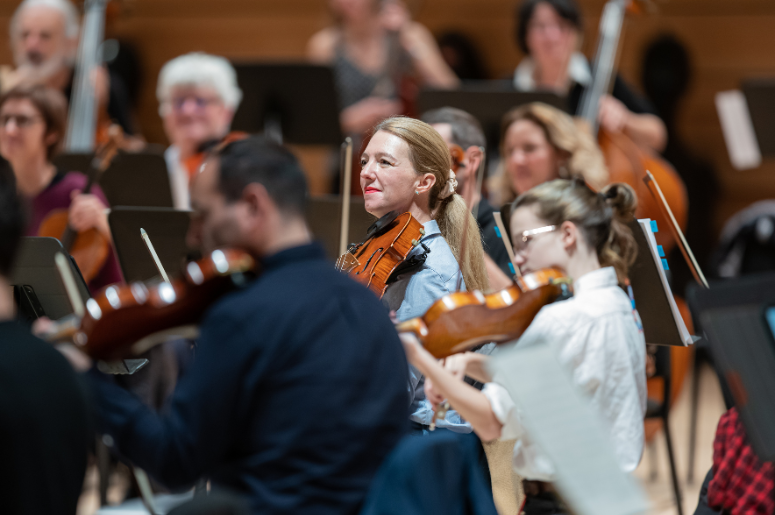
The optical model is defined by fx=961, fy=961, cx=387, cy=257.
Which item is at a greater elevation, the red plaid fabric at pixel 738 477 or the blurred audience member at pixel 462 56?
the blurred audience member at pixel 462 56

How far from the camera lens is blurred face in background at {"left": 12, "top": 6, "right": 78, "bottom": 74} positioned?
373 centimetres

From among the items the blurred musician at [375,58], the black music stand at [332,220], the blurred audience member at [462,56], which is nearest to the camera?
the black music stand at [332,220]

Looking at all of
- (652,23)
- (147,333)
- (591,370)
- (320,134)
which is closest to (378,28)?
(320,134)

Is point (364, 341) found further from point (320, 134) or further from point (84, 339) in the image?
point (320, 134)

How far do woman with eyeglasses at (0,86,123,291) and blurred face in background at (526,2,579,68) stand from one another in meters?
1.69

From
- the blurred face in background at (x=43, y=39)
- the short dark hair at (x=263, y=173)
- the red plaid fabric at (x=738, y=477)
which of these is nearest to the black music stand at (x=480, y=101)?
the blurred face in background at (x=43, y=39)

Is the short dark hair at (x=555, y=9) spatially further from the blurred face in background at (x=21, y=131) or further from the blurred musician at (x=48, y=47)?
the blurred face in background at (x=21, y=131)

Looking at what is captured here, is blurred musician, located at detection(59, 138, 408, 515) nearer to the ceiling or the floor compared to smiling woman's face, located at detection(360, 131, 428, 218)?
nearer to the floor

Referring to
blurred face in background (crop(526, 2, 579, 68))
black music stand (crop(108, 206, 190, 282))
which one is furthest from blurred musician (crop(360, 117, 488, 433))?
blurred face in background (crop(526, 2, 579, 68))

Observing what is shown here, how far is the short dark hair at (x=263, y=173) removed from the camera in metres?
1.41

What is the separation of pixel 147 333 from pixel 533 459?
2.75 feet

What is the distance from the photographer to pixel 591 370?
73.0 inches

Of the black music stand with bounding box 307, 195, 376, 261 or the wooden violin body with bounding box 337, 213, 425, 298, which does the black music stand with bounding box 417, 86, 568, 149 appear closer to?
the black music stand with bounding box 307, 195, 376, 261

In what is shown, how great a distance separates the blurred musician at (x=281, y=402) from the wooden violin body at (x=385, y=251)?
0.51 m
